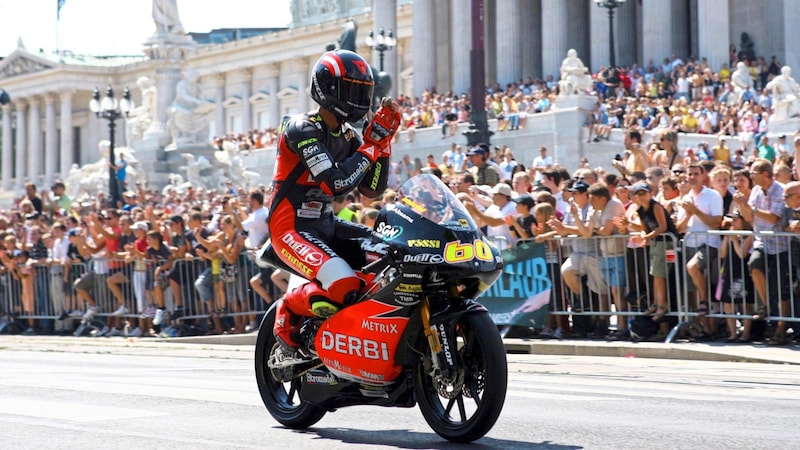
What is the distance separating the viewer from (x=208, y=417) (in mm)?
8086

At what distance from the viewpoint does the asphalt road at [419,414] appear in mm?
6965

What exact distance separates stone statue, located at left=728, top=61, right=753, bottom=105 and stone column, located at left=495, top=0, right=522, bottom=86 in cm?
2207

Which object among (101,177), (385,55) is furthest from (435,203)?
(385,55)

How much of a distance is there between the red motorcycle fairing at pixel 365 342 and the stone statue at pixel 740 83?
2848cm

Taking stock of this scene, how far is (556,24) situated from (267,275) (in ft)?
143

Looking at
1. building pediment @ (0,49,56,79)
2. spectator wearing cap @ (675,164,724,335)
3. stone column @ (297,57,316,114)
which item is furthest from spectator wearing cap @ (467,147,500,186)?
building pediment @ (0,49,56,79)

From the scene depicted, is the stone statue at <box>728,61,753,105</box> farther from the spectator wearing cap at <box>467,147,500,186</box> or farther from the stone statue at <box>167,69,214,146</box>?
the stone statue at <box>167,69,214,146</box>

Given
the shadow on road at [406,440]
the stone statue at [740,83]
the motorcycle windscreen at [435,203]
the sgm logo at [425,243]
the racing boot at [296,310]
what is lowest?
the shadow on road at [406,440]

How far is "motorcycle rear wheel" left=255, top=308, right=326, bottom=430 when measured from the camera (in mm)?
7727

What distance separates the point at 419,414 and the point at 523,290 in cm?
713

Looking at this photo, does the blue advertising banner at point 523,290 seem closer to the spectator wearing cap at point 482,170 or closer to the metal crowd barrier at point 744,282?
the metal crowd barrier at point 744,282

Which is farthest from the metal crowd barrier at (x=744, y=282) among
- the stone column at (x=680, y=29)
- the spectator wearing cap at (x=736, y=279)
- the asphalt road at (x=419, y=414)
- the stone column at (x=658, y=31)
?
the stone column at (x=680, y=29)

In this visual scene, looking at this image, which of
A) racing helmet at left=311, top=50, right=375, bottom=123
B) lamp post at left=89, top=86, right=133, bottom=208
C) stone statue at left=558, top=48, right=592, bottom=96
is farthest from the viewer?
lamp post at left=89, top=86, right=133, bottom=208

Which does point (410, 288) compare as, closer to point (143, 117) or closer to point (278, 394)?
point (278, 394)
